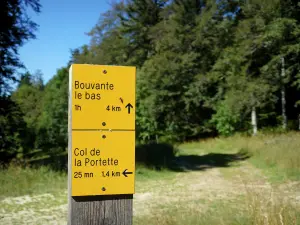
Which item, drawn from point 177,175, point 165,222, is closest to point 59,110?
point 177,175

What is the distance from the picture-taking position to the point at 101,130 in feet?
7.05

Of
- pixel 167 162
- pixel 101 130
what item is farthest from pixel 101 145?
pixel 167 162

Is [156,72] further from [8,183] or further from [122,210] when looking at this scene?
[122,210]

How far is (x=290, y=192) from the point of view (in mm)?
7516

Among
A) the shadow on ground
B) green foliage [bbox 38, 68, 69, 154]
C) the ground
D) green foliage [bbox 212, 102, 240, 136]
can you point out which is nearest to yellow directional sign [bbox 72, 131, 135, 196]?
the ground

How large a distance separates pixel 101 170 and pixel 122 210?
30cm

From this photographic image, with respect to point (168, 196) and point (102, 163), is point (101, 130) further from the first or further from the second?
point (168, 196)

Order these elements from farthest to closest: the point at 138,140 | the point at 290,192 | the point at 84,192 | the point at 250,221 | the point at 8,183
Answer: the point at 138,140 < the point at 8,183 < the point at 290,192 < the point at 250,221 < the point at 84,192

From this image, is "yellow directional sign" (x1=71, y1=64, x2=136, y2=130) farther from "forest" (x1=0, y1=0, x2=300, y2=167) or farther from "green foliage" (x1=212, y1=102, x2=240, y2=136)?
"green foliage" (x1=212, y1=102, x2=240, y2=136)

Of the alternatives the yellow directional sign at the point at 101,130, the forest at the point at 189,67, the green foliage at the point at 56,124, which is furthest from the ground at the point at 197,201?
the green foliage at the point at 56,124

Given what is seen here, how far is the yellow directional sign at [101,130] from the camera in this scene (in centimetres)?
212

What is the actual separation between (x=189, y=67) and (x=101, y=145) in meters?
28.2

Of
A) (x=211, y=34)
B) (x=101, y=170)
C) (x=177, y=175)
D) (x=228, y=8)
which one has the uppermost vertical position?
(x=228, y=8)

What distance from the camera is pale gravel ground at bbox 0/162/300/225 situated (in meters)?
6.25
